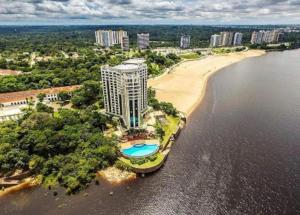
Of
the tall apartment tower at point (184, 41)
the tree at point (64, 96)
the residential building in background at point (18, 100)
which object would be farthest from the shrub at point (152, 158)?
the tall apartment tower at point (184, 41)

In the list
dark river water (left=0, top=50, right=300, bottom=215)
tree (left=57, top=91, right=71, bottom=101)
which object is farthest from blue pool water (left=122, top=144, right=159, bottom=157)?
tree (left=57, top=91, right=71, bottom=101)

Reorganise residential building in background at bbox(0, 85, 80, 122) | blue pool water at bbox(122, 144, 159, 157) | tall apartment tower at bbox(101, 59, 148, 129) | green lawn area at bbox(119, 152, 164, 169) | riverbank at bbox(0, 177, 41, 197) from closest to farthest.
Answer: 1. riverbank at bbox(0, 177, 41, 197)
2. green lawn area at bbox(119, 152, 164, 169)
3. blue pool water at bbox(122, 144, 159, 157)
4. tall apartment tower at bbox(101, 59, 148, 129)
5. residential building in background at bbox(0, 85, 80, 122)

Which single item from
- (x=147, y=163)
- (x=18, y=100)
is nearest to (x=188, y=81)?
(x=147, y=163)

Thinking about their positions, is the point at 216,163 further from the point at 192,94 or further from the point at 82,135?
the point at 192,94

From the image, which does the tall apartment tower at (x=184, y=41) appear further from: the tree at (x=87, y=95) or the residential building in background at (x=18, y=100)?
the residential building in background at (x=18, y=100)

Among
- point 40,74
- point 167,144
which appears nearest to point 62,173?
point 167,144

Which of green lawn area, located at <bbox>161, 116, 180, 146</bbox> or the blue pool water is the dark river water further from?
the blue pool water
